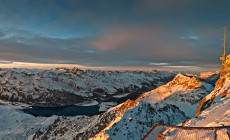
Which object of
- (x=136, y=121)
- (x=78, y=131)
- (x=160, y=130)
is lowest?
(x=78, y=131)

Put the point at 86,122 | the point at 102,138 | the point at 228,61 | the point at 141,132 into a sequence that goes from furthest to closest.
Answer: the point at 86,122
the point at 141,132
the point at 102,138
the point at 228,61

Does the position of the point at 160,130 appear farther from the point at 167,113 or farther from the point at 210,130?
the point at 167,113

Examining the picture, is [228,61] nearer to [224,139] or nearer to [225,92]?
[225,92]

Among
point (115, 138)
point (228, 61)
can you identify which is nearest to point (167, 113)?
point (115, 138)

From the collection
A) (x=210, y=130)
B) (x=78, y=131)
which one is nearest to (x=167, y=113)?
(x=78, y=131)

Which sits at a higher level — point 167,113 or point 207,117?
point 207,117

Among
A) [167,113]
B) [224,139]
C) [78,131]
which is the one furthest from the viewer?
[78,131]

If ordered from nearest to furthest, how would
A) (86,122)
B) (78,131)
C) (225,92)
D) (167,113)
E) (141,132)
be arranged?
(225,92) < (141,132) < (167,113) < (78,131) < (86,122)

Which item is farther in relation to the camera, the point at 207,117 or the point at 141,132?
the point at 141,132

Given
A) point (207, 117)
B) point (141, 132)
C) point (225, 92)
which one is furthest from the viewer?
point (141, 132)
